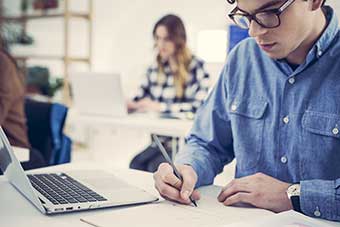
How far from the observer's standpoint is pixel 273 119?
4.17ft

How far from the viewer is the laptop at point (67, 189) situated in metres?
0.97

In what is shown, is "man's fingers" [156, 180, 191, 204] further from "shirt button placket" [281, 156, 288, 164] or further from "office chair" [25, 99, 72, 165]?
"office chair" [25, 99, 72, 165]

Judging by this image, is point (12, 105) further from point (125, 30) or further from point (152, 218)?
point (125, 30)

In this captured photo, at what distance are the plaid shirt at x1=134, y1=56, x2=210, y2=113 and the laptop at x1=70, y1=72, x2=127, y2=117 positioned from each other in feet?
1.12

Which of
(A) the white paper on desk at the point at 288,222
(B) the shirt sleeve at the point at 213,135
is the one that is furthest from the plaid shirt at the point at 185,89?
(A) the white paper on desk at the point at 288,222

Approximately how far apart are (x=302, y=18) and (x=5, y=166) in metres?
0.78

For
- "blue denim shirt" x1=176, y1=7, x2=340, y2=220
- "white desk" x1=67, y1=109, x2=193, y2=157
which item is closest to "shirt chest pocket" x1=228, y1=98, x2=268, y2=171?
"blue denim shirt" x1=176, y1=7, x2=340, y2=220

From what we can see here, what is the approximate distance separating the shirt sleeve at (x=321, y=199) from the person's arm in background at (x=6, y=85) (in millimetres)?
1655

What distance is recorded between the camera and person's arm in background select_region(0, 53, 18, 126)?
7.60ft

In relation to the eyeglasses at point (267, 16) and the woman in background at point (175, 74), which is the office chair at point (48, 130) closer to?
the woman in background at point (175, 74)

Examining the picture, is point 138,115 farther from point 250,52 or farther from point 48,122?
point 250,52

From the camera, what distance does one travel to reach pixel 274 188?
1.06 m

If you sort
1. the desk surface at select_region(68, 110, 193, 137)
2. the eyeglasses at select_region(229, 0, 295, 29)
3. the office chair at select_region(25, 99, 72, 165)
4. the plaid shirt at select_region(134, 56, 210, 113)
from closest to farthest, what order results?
the eyeglasses at select_region(229, 0, 295, 29) → the office chair at select_region(25, 99, 72, 165) → the desk surface at select_region(68, 110, 193, 137) → the plaid shirt at select_region(134, 56, 210, 113)

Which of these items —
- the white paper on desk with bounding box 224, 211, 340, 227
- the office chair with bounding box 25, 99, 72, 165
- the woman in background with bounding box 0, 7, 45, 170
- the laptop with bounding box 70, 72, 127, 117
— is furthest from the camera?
the laptop with bounding box 70, 72, 127, 117
